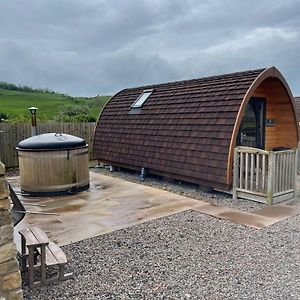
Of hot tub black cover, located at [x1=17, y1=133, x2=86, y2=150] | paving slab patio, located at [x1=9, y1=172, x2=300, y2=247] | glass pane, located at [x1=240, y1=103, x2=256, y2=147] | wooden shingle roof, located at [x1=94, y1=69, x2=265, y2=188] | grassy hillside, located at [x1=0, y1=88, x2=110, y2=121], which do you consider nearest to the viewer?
paving slab patio, located at [x1=9, y1=172, x2=300, y2=247]

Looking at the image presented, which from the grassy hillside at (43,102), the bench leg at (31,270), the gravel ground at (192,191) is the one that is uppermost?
the grassy hillside at (43,102)

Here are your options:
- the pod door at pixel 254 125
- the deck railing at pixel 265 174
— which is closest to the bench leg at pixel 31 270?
the deck railing at pixel 265 174

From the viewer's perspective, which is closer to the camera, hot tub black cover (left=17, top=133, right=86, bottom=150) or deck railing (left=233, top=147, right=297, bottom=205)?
deck railing (left=233, top=147, right=297, bottom=205)

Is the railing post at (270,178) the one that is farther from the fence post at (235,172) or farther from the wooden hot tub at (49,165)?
the wooden hot tub at (49,165)

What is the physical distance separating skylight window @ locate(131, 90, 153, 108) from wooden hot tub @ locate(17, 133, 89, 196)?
3484mm

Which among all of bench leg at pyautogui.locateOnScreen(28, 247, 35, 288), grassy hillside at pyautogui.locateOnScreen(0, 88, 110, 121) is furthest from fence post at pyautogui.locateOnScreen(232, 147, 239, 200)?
grassy hillside at pyautogui.locateOnScreen(0, 88, 110, 121)

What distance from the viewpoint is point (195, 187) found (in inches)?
335

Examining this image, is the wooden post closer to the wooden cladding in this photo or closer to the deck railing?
the deck railing

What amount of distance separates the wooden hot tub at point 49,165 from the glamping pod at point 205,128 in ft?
8.03

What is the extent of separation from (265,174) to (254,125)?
326 centimetres

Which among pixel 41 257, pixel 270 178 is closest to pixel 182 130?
pixel 270 178

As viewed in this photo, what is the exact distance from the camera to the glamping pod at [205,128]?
24.0 feet

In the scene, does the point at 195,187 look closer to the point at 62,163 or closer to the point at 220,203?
the point at 220,203

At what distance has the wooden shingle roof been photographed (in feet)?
24.6
